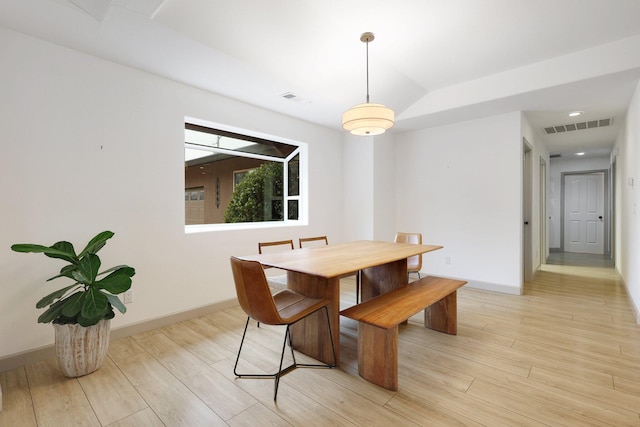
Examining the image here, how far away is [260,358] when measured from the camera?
2.41 meters

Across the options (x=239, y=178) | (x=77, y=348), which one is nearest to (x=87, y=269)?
(x=77, y=348)

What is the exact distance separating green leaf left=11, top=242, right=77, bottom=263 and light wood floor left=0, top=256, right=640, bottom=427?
0.85 m

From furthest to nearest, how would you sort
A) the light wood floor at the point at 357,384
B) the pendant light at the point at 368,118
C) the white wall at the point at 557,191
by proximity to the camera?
1. the white wall at the point at 557,191
2. the pendant light at the point at 368,118
3. the light wood floor at the point at 357,384

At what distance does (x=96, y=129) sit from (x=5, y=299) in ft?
4.76

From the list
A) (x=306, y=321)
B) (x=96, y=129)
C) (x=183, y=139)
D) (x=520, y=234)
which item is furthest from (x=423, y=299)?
(x=96, y=129)

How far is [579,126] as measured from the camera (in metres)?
4.78

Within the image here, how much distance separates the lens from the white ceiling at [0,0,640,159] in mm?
2285

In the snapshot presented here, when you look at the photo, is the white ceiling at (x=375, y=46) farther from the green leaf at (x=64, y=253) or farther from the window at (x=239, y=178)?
the green leaf at (x=64, y=253)

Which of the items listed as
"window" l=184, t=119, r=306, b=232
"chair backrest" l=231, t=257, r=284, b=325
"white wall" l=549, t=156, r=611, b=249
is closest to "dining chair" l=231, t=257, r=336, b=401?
"chair backrest" l=231, t=257, r=284, b=325

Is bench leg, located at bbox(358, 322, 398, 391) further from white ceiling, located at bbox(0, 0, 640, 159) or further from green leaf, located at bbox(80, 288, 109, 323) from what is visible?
white ceiling, located at bbox(0, 0, 640, 159)

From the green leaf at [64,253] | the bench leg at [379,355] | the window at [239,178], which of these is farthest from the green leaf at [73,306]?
the bench leg at [379,355]

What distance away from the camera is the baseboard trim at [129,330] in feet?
7.36

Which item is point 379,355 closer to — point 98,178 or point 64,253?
point 64,253

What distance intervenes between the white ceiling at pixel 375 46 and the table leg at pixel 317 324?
2068mm
